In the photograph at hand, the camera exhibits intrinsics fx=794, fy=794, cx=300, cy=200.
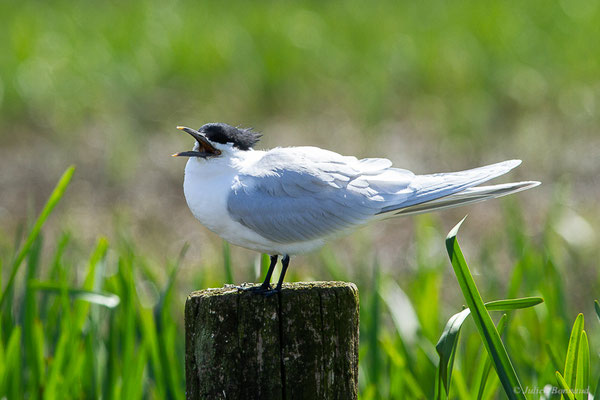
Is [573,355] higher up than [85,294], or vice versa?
[85,294]

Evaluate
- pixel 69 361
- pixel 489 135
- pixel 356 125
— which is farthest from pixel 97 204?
pixel 69 361

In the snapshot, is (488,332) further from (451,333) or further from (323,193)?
(323,193)

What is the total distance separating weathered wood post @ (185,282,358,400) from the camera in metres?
2.01

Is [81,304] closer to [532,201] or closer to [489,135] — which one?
[532,201]

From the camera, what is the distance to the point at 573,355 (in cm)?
207

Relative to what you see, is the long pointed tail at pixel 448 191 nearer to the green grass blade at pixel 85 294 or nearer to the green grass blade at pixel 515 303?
the green grass blade at pixel 515 303

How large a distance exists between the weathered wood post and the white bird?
0.22 metres

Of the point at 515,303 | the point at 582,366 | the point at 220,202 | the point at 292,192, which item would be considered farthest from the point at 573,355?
the point at 220,202

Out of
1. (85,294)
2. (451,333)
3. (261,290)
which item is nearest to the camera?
(451,333)

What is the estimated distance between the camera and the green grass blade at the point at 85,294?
2676mm

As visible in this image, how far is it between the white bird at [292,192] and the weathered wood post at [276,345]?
8.7 inches

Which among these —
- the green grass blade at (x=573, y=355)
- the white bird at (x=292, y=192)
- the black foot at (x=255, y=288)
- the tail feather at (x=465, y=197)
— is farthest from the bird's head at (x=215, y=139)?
the green grass blade at (x=573, y=355)

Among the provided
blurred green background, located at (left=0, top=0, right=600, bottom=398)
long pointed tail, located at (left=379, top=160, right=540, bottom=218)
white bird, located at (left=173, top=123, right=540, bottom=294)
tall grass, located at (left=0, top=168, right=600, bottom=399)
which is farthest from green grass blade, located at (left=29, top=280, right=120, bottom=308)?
blurred green background, located at (left=0, top=0, right=600, bottom=398)

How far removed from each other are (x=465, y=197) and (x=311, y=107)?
5.31 meters
